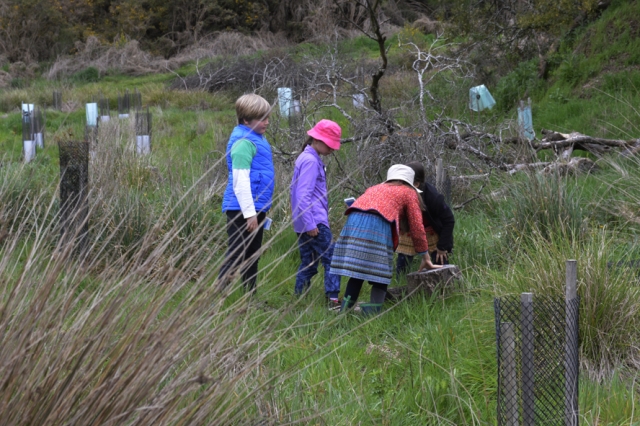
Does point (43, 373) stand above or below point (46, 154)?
above

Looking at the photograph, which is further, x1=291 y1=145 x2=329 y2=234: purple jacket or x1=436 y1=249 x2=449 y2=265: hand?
x1=436 y1=249 x2=449 y2=265: hand

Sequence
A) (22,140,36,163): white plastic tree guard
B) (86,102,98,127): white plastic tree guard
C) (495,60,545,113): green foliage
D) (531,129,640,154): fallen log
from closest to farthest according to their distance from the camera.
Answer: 1. (22,140,36,163): white plastic tree guard
2. (531,129,640,154): fallen log
3. (86,102,98,127): white plastic tree guard
4. (495,60,545,113): green foliage

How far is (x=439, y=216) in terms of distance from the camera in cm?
595

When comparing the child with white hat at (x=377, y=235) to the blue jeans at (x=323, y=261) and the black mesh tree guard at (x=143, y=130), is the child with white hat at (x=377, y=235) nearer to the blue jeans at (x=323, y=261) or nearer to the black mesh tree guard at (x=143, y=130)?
the blue jeans at (x=323, y=261)

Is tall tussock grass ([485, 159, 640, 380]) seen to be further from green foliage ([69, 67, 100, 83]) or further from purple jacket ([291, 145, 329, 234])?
green foliage ([69, 67, 100, 83])

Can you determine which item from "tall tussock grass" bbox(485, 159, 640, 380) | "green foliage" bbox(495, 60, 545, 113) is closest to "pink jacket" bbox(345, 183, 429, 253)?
"tall tussock grass" bbox(485, 159, 640, 380)

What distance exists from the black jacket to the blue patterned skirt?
0.65 m

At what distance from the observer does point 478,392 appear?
3984 millimetres

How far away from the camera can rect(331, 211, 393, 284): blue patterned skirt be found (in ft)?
17.4

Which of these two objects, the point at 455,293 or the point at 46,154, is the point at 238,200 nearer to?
the point at 455,293

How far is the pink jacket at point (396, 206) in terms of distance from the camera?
5.38 metres

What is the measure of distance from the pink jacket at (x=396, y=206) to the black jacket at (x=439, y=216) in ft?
1.43

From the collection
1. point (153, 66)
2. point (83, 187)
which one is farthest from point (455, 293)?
point (153, 66)

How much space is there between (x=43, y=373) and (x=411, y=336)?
2724 millimetres
